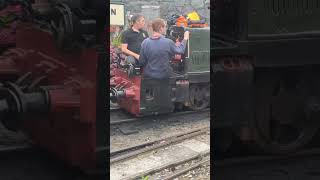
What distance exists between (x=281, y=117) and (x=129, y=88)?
0.82 metres

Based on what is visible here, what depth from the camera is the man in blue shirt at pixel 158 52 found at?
1.55 metres

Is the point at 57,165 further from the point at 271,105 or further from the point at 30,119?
the point at 271,105

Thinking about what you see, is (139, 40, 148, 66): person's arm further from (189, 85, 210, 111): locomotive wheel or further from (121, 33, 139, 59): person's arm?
(189, 85, 210, 111): locomotive wheel

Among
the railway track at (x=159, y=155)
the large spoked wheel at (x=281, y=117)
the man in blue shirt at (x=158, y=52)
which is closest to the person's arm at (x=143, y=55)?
the man in blue shirt at (x=158, y=52)

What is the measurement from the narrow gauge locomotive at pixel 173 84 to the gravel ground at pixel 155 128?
0.04m

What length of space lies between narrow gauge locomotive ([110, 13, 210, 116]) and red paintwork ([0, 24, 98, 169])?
0.41ft

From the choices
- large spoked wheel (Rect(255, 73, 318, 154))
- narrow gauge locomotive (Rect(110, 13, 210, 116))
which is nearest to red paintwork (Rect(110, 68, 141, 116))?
narrow gauge locomotive (Rect(110, 13, 210, 116))

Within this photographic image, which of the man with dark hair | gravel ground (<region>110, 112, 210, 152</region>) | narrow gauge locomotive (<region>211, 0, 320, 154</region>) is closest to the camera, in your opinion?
the man with dark hair

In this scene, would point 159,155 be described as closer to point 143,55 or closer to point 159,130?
point 159,130

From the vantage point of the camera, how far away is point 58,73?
165cm

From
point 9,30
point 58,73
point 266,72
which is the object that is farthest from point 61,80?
point 266,72

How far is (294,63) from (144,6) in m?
0.78

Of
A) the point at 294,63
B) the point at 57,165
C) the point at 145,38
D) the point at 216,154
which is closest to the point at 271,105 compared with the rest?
the point at 294,63

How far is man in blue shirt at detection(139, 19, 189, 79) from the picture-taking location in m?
1.55
